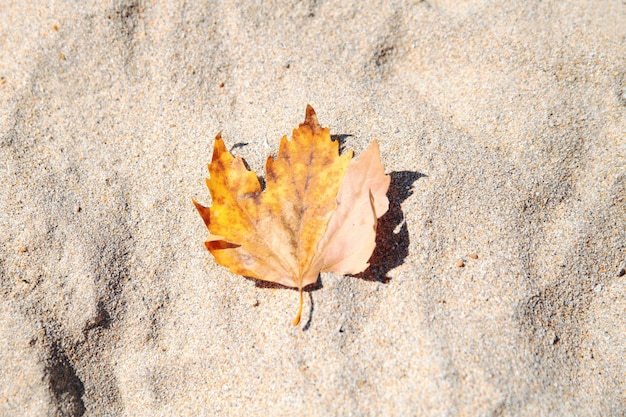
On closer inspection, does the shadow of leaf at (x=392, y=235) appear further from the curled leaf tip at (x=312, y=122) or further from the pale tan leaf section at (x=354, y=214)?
the curled leaf tip at (x=312, y=122)

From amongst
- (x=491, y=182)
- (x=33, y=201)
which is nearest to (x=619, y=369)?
(x=491, y=182)

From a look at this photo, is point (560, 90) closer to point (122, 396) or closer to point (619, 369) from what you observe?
point (619, 369)

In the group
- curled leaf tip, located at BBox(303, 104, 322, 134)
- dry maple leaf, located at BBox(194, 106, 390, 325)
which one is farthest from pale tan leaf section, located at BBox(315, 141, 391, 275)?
curled leaf tip, located at BBox(303, 104, 322, 134)

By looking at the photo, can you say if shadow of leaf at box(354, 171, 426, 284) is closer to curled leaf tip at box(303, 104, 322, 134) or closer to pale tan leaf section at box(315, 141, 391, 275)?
pale tan leaf section at box(315, 141, 391, 275)

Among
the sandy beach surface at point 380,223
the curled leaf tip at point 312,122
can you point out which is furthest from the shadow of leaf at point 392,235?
the curled leaf tip at point 312,122

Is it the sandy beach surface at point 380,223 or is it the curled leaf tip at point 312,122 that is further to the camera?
the curled leaf tip at point 312,122

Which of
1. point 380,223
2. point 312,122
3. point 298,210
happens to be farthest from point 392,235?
point 312,122
